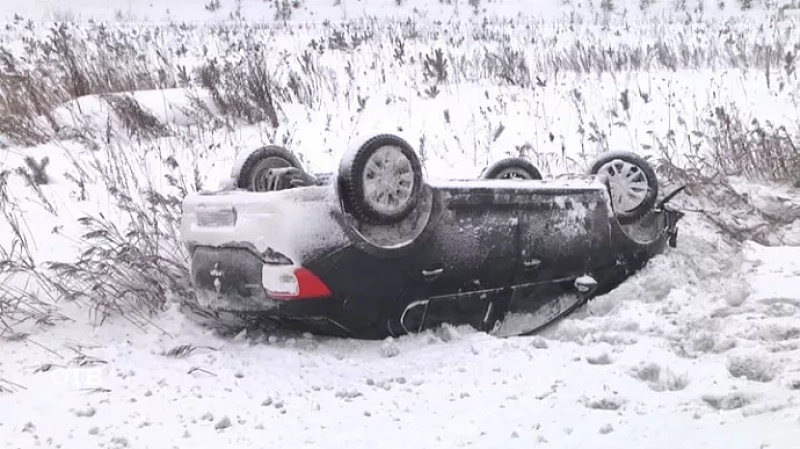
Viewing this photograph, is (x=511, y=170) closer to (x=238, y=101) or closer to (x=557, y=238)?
(x=557, y=238)

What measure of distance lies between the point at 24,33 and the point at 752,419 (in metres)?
13.8

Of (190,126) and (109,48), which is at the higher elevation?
(109,48)

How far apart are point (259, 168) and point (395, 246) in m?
1.15

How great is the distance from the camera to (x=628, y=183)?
4.88m

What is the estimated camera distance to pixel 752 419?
2.68 metres

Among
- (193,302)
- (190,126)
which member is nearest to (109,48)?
(190,126)

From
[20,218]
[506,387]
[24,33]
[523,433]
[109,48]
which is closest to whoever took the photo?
[523,433]

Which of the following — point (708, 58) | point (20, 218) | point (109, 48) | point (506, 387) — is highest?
point (109, 48)

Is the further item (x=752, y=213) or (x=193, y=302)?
(x=752, y=213)

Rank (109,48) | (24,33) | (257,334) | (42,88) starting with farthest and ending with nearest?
1. (24,33)
2. (109,48)
3. (42,88)
4. (257,334)

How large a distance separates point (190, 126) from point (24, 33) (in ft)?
24.4

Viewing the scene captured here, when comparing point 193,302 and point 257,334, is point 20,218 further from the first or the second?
point 257,334

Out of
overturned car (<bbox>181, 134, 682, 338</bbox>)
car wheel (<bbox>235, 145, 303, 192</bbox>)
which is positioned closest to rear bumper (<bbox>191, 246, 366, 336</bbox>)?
overturned car (<bbox>181, 134, 682, 338</bbox>)

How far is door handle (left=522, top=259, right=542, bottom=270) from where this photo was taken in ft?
13.8
